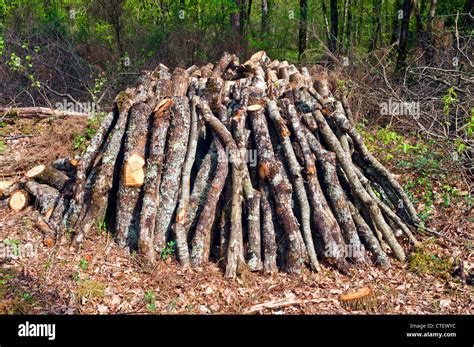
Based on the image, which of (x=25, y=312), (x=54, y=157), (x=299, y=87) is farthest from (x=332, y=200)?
(x=54, y=157)

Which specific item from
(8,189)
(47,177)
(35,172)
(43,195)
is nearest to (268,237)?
(43,195)

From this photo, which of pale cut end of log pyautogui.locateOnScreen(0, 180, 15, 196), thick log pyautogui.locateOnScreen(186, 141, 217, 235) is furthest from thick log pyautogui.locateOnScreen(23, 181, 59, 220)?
thick log pyautogui.locateOnScreen(186, 141, 217, 235)

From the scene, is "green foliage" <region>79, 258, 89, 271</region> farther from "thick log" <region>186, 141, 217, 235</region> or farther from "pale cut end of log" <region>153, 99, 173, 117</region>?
"pale cut end of log" <region>153, 99, 173, 117</region>

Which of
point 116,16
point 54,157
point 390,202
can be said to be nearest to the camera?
point 390,202

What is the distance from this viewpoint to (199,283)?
16.9ft

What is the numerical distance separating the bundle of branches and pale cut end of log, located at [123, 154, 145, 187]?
0.05 feet

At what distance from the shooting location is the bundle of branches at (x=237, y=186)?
5617 millimetres

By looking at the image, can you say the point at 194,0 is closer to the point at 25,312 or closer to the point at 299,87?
the point at 299,87

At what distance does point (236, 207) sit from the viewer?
564 cm

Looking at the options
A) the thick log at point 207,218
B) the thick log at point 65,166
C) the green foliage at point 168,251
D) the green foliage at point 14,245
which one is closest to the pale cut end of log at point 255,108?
the thick log at point 207,218

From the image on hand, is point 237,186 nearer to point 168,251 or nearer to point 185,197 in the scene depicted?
point 185,197

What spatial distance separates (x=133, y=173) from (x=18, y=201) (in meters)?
2.28

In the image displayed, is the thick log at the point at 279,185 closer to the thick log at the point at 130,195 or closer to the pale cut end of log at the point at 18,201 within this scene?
the thick log at the point at 130,195
